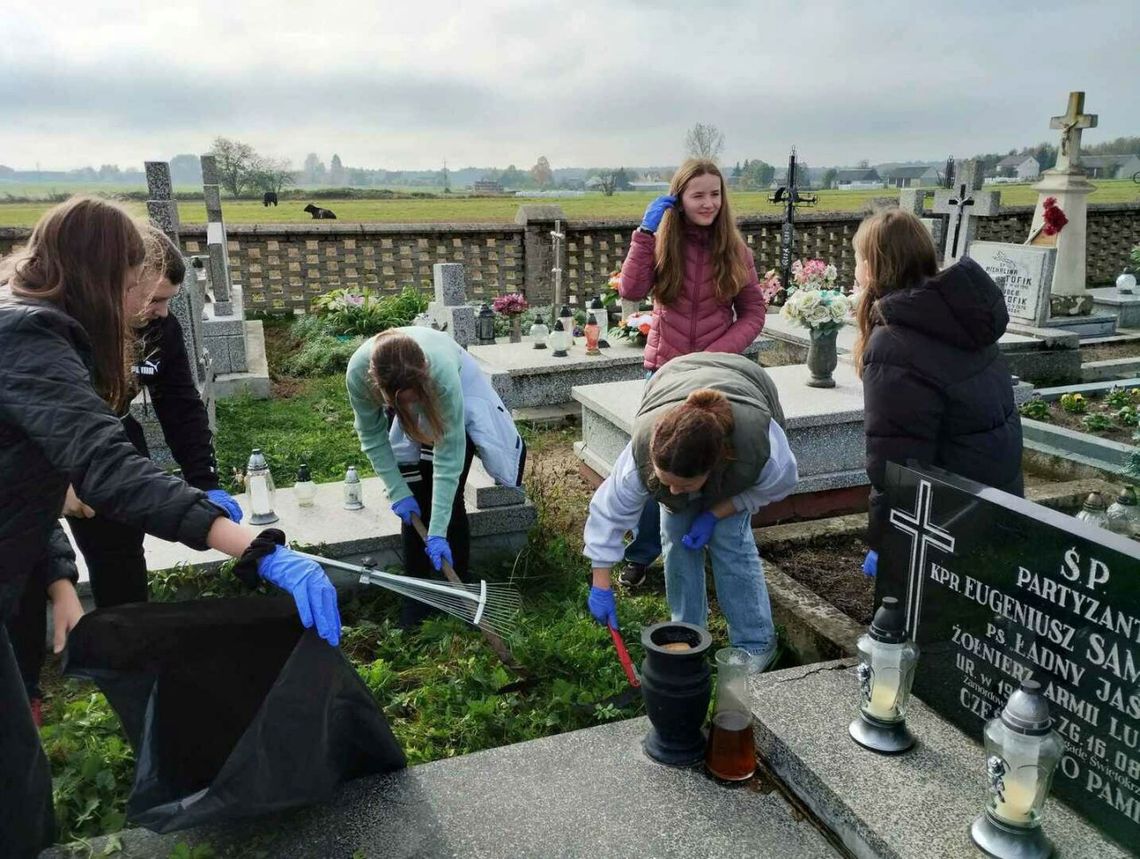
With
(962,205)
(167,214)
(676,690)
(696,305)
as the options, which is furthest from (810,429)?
(962,205)

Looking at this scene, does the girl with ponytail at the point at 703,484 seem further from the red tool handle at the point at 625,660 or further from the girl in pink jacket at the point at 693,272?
the girl in pink jacket at the point at 693,272

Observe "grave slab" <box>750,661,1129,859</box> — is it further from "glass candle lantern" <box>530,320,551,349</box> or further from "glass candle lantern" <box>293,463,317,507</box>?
"glass candle lantern" <box>530,320,551,349</box>

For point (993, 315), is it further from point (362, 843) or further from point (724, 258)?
point (362, 843)

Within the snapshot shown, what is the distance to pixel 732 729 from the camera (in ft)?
8.23

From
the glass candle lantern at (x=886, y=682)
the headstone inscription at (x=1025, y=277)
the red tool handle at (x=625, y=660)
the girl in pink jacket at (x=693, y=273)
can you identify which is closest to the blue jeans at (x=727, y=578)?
the red tool handle at (x=625, y=660)

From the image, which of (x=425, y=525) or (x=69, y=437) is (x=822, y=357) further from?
(x=69, y=437)

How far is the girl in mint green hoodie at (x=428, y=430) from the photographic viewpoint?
10.4 ft

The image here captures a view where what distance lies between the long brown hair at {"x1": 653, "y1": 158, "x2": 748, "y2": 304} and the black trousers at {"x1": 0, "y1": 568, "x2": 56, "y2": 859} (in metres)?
2.70

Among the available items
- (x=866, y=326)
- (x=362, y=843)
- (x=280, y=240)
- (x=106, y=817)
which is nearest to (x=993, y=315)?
(x=866, y=326)

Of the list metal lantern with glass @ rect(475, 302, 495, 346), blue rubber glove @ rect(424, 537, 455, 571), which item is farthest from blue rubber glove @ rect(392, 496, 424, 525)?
metal lantern with glass @ rect(475, 302, 495, 346)

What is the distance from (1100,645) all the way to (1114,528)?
2.21 meters

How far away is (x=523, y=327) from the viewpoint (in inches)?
377

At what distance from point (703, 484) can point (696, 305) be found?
130 centimetres

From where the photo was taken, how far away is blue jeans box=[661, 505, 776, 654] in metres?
3.09
